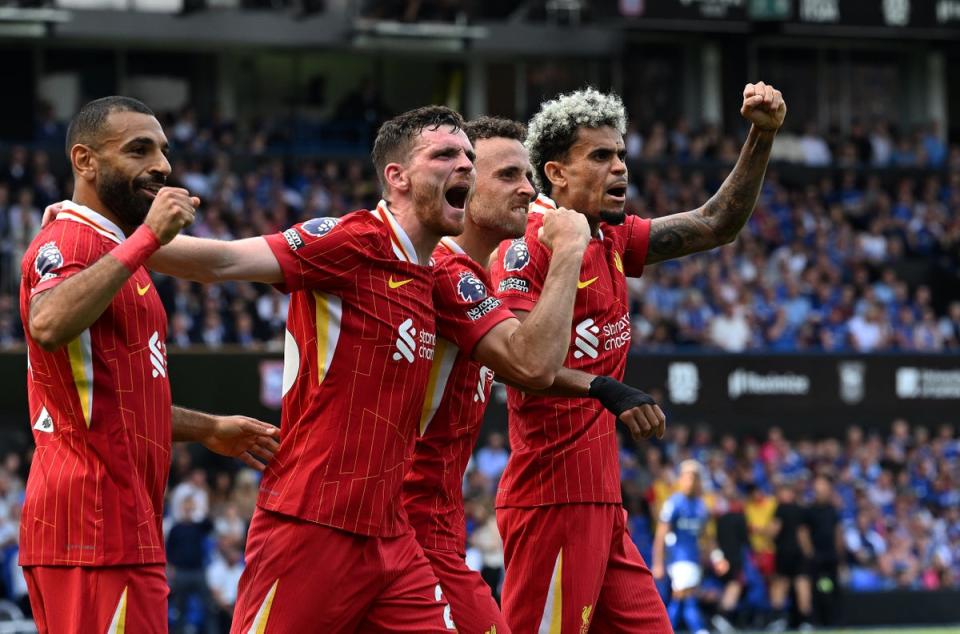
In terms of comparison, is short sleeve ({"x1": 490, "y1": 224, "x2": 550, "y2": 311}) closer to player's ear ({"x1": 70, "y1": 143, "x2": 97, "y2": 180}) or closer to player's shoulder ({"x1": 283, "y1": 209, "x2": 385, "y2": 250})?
player's shoulder ({"x1": 283, "y1": 209, "x2": 385, "y2": 250})

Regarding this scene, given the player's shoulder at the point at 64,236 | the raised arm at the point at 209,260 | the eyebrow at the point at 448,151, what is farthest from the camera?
the eyebrow at the point at 448,151

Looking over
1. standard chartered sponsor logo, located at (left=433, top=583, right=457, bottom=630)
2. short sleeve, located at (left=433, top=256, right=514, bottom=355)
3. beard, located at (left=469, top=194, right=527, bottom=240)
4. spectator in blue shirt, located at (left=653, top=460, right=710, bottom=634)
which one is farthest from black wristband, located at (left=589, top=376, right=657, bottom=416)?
spectator in blue shirt, located at (left=653, top=460, right=710, bottom=634)

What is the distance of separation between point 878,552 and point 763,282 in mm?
5545

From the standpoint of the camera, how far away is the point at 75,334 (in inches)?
200

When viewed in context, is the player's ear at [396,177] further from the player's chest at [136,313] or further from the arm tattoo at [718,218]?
the arm tattoo at [718,218]

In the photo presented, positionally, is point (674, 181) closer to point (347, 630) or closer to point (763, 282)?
point (763, 282)

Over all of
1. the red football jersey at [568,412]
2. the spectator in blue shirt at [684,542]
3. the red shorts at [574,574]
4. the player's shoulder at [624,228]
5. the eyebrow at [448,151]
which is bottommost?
the spectator in blue shirt at [684,542]

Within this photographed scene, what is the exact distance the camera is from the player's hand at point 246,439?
5.99m

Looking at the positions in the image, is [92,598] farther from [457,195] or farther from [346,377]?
[457,195]

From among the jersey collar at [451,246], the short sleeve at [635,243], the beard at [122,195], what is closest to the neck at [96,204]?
the beard at [122,195]

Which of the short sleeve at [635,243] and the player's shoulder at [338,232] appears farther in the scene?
the short sleeve at [635,243]

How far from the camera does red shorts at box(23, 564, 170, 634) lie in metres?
5.29

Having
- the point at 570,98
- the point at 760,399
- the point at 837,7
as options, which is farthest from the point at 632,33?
the point at 570,98

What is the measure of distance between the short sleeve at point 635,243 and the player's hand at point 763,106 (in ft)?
2.35
